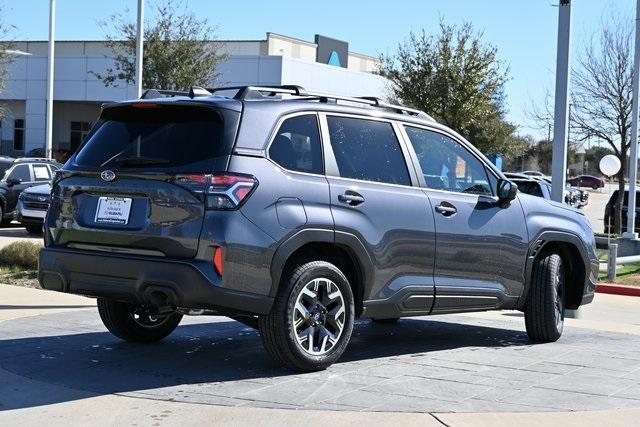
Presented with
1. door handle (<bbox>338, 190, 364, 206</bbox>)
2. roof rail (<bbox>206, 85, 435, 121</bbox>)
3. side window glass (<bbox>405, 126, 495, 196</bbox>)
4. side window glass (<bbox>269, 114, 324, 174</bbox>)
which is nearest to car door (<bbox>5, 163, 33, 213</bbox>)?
roof rail (<bbox>206, 85, 435, 121</bbox>)

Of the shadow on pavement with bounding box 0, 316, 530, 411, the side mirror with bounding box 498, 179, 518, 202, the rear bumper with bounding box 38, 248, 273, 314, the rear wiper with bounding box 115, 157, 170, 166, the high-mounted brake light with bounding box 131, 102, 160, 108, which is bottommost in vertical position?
the shadow on pavement with bounding box 0, 316, 530, 411

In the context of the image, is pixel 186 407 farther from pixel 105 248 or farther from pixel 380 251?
pixel 380 251

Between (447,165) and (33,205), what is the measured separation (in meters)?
15.0

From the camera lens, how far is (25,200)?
20.7 metres

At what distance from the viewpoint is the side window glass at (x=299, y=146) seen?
20.8 feet

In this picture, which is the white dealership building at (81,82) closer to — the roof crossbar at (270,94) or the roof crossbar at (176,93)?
the roof crossbar at (270,94)

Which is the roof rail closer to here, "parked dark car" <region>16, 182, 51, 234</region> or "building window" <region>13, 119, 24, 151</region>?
"parked dark car" <region>16, 182, 51, 234</region>

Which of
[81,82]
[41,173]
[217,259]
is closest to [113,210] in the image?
[217,259]

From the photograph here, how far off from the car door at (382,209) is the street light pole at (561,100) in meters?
5.49

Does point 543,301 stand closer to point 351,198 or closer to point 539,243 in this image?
point 539,243

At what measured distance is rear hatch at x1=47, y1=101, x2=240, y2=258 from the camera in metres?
5.95

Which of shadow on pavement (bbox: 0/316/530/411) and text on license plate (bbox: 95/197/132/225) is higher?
text on license plate (bbox: 95/197/132/225)

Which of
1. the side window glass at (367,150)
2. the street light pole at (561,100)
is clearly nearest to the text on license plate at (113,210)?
the side window glass at (367,150)

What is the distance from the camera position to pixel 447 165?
7652 millimetres
